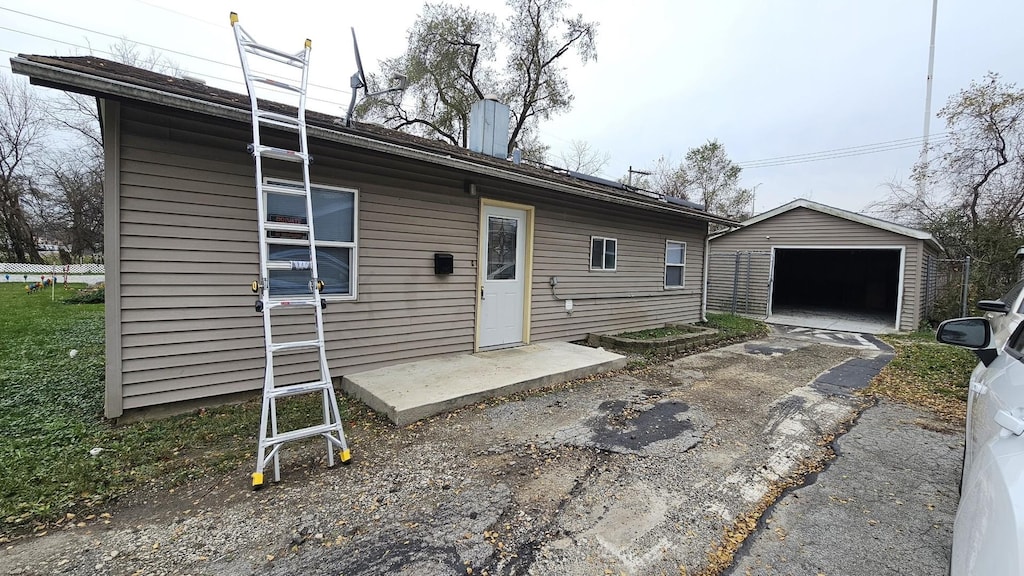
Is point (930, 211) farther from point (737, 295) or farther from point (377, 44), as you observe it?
point (377, 44)

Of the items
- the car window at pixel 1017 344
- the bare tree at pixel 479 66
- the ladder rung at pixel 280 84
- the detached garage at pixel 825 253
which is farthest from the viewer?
the bare tree at pixel 479 66

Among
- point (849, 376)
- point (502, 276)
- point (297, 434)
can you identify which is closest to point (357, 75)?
Result: point (502, 276)

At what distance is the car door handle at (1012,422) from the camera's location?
1.11m

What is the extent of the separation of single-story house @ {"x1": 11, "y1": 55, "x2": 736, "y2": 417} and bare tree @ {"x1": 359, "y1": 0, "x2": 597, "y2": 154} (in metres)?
13.4

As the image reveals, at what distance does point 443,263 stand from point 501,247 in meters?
1.14

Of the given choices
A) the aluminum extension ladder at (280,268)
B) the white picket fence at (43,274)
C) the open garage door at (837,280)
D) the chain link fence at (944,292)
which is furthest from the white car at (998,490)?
the white picket fence at (43,274)

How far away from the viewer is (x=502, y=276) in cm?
639

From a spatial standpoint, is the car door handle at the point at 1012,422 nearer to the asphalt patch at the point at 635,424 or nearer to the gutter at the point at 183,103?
the asphalt patch at the point at 635,424

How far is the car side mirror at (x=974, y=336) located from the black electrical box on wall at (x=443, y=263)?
458cm

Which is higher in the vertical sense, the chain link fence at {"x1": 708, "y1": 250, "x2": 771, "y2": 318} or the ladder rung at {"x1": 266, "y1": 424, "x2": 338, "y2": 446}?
the chain link fence at {"x1": 708, "y1": 250, "x2": 771, "y2": 318}

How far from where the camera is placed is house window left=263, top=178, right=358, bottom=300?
169 inches

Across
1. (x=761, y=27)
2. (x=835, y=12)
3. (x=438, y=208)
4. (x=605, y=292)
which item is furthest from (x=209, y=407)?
(x=835, y=12)

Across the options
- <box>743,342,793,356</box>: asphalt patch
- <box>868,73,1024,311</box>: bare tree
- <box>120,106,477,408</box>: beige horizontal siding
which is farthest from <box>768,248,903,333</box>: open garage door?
<box>120,106,477,408</box>: beige horizontal siding

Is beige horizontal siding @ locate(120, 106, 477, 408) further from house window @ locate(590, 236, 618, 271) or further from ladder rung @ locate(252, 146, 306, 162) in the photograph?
Result: house window @ locate(590, 236, 618, 271)
